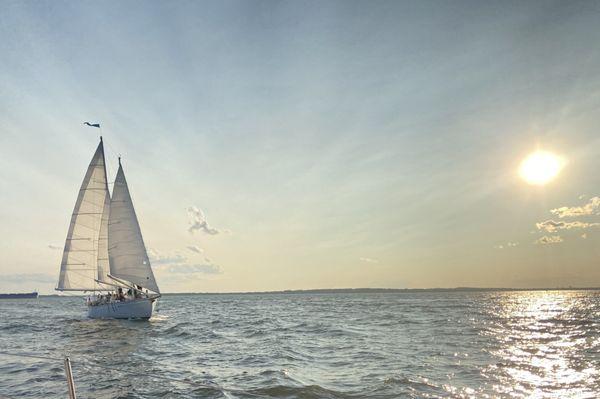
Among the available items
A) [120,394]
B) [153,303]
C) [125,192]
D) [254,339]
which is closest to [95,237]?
[125,192]

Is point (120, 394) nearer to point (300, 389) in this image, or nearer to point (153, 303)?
point (300, 389)

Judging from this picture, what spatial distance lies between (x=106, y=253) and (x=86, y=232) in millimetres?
3322

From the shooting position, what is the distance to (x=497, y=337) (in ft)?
91.5

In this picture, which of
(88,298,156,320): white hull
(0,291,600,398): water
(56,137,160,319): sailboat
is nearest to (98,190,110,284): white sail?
(56,137,160,319): sailboat

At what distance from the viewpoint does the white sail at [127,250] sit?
4428cm

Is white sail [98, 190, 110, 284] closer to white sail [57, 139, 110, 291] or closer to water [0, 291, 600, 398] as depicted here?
white sail [57, 139, 110, 291]

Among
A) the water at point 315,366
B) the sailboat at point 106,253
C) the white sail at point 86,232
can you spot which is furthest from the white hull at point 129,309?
the water at point 315,366

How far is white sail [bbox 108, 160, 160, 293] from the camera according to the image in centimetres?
4428

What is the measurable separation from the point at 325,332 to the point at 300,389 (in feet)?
59.6

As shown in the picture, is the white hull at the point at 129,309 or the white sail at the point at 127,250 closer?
the white hull at the point at 129,309

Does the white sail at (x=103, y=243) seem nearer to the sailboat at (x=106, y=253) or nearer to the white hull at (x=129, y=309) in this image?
the sailboat at (x=106, y=253)

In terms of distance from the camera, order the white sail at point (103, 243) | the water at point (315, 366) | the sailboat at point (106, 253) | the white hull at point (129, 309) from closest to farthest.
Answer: the water at point (315, 366) < the white hull at point (129, 309) < the sailboat at point (106, 253) < the white sail at point (103, 243)

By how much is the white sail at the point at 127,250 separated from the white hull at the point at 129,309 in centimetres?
195

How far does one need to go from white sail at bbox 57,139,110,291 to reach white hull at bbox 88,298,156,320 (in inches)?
182
